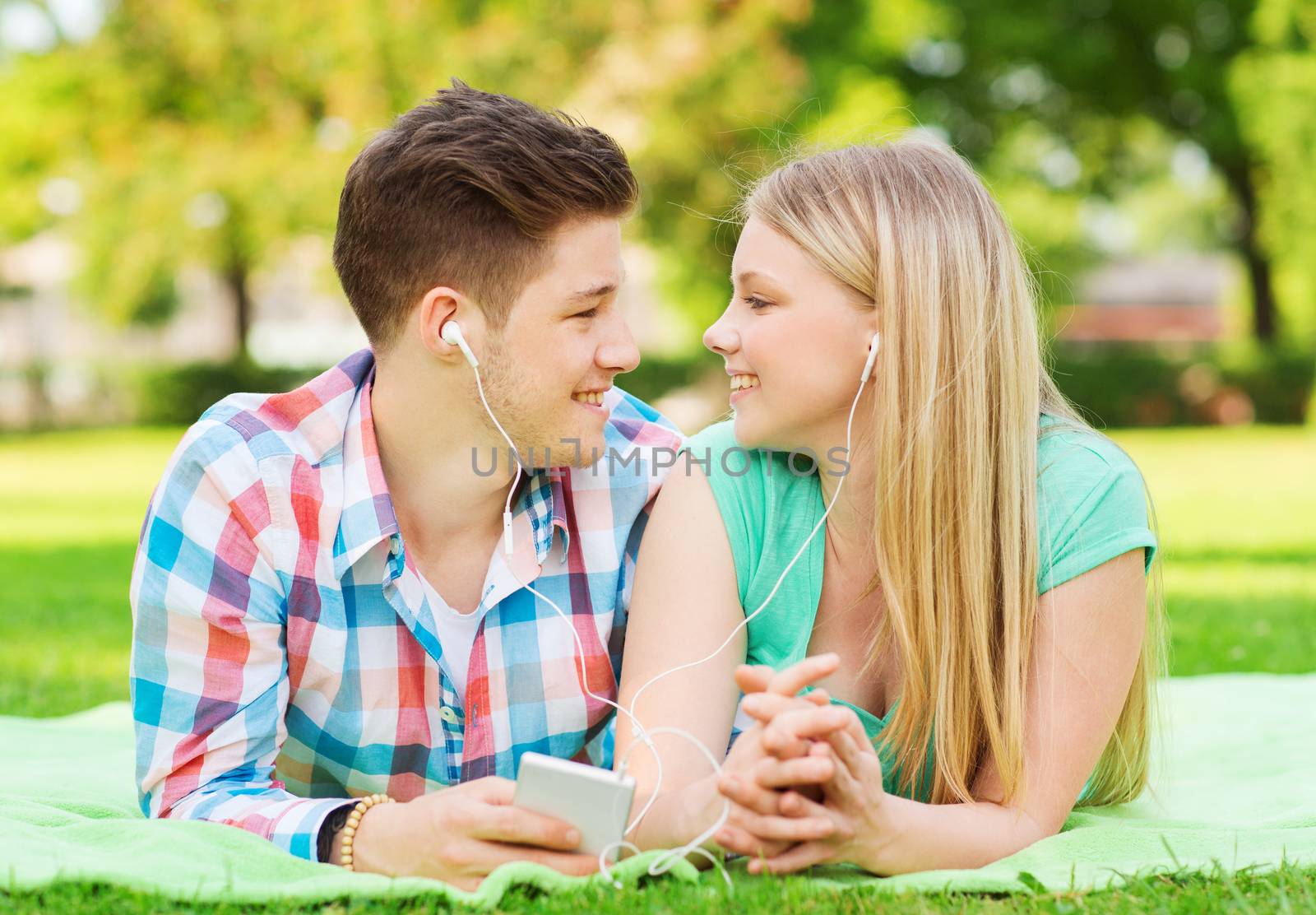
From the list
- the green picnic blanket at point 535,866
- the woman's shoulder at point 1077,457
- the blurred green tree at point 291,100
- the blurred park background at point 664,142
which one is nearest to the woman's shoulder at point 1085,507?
the woman's shoulder at point 1077,457

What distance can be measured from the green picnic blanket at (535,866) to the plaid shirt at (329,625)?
142 millimetres

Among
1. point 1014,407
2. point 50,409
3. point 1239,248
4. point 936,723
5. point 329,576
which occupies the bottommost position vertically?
point 936,723

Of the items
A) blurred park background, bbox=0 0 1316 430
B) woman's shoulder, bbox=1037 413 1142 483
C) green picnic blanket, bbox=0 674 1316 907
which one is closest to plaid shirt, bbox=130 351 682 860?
green picnic blanket, bbox=0 674 1316 907

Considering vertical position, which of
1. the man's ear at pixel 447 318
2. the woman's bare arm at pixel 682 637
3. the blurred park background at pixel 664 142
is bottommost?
the woman's bare arm at pixel 682 637

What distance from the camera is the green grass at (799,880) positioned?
7.68 ft

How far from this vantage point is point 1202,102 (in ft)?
86.9

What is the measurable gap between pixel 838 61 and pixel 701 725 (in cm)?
1997

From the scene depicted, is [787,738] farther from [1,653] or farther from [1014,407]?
[1,653]

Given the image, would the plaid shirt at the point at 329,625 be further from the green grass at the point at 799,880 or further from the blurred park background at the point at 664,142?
the blurred park background at the point at 664,142

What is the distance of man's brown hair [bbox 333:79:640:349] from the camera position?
2949 millimetres

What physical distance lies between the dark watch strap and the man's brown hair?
1.12 metres

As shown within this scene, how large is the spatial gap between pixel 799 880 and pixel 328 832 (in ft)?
3.13

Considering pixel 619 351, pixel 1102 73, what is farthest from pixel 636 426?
pixel 1102 73

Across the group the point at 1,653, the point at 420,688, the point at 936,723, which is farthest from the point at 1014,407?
the point at 1,653
